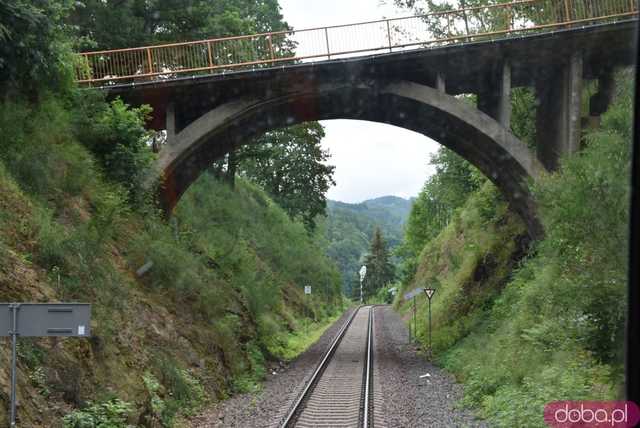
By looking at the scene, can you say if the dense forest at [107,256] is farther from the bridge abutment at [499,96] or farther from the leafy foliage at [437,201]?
the leafy foliage at [437,201]

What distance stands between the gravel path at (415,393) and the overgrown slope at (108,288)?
11.4 ft

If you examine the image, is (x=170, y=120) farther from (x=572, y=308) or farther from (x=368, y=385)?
(x=572, y=308)

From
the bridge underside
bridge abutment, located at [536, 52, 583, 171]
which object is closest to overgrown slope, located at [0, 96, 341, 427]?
the bridge underside

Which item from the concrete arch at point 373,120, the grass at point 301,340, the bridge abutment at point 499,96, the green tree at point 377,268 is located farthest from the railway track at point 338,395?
the green tree at point 377,268

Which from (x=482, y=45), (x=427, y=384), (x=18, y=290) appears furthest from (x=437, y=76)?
(x=18, y=290)

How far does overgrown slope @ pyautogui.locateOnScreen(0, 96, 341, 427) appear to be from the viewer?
913 centimetres

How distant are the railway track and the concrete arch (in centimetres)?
680

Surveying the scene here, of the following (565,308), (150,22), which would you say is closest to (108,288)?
(565,308)

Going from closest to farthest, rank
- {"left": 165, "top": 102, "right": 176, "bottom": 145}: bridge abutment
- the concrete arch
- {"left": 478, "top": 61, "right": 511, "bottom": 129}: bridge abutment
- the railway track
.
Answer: the railway track, the concrete arch, {"left": 478, "top": 61, "right": 511, "bottom": 129}: bridge abutment, {"left": 165, "top": 102, "right": 176, "bottom": 145}: bridge abutment

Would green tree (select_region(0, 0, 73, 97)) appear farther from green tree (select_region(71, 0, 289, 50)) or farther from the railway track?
the railway track

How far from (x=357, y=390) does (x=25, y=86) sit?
10207 mm

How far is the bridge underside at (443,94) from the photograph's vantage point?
18328 mm

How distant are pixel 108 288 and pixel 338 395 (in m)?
5.35

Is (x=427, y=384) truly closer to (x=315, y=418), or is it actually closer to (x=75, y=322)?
(x=315, y=418)
